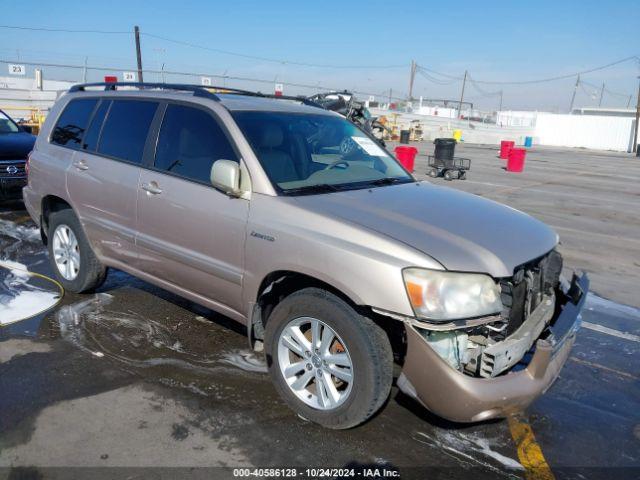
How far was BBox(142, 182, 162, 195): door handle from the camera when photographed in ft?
12.5

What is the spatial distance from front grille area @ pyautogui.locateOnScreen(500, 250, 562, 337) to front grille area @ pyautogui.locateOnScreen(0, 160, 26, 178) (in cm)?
780

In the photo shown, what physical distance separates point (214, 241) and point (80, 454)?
1424mm

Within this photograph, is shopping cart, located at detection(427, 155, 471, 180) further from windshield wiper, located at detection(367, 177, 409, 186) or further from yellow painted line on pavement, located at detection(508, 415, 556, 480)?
yellow painted line on pavement, located at detection(508, 415, 556, 480)

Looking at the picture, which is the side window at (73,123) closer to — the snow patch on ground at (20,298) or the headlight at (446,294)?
the snow patch on ground at (20,298)

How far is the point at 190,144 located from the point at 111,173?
876 millimetres

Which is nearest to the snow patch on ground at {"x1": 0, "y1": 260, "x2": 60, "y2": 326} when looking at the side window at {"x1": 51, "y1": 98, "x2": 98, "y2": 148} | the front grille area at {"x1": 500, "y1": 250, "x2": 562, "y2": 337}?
the side window at {"x1": 51, "y1": 98, "x2": 98, "y2": 148}

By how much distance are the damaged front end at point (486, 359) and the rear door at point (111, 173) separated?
8.28 ft

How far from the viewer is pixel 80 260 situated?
478 centimetres

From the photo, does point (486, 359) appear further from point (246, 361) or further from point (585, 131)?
point (585, 131)

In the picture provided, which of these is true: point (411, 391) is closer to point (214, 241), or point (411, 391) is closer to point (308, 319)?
point (308, 319)

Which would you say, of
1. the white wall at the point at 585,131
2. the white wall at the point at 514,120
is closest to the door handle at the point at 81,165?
the white wall at the point at 585,131

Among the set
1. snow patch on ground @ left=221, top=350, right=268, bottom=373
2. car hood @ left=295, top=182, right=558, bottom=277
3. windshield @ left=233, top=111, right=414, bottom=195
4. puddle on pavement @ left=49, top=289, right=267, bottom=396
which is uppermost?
windshield @ left=233, top=111, right=414, bottom=195

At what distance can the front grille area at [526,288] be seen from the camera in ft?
9.18

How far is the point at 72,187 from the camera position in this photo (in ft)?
15.1
